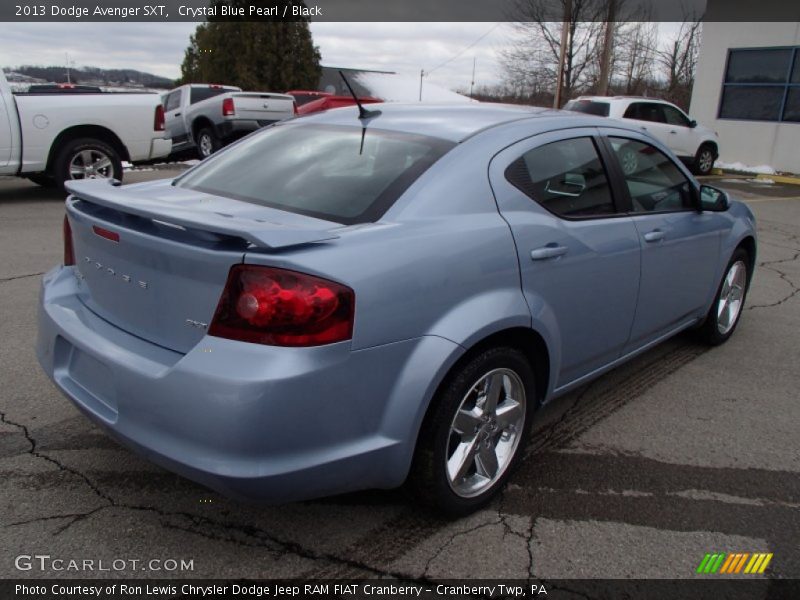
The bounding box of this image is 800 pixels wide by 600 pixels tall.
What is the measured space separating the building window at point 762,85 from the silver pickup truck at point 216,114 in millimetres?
11528

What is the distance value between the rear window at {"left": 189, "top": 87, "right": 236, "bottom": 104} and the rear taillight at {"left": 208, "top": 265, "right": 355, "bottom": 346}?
1532cm

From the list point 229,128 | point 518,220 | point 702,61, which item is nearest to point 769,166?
point 702,61

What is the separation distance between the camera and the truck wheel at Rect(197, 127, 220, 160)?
1537 centimetres

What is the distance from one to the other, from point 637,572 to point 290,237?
5.58 feet

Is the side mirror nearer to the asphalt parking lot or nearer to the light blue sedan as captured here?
the light blue sedan

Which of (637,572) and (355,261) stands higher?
(355,261)

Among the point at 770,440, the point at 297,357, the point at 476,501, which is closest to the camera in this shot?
the point at 297,357

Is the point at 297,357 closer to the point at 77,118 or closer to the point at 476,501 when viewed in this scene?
the point at 476,501

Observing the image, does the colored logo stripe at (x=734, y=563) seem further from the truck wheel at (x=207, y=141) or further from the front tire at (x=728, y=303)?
the truck wheel at (x=207, y=141)

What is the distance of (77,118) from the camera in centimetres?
910

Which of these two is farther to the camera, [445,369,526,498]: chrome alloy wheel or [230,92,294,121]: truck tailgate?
[230,92,294,121]: truck tailgate

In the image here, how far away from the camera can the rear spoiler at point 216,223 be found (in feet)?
6.84

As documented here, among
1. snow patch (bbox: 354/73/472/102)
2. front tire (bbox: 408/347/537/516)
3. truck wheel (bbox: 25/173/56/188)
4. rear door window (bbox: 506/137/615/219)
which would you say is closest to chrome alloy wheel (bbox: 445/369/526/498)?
front tire (bbox: 408/347/537/516)

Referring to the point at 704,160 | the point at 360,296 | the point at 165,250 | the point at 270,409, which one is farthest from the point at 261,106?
the point at 270,409
